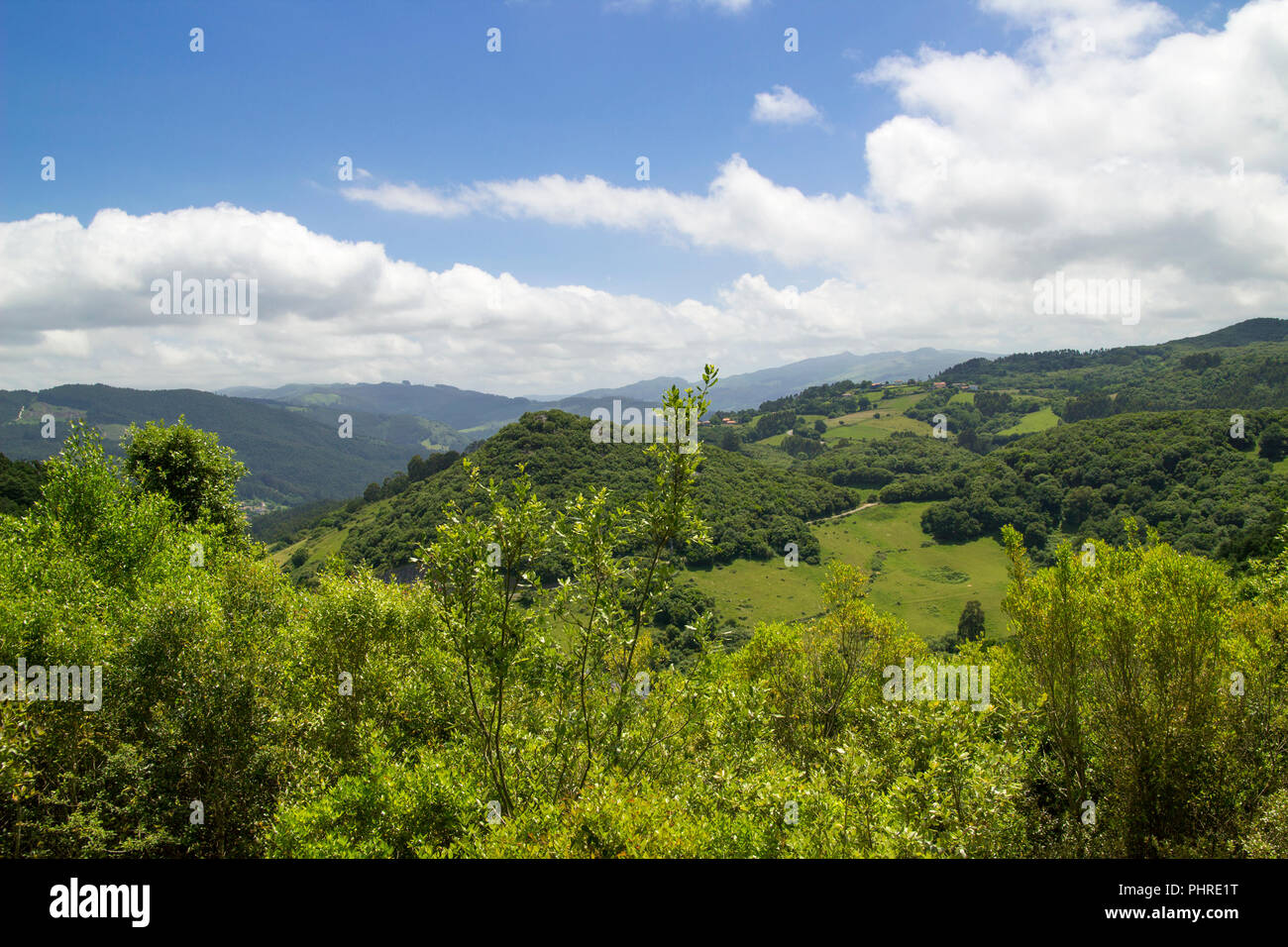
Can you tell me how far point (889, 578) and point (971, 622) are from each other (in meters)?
31.5

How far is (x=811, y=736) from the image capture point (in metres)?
22.8

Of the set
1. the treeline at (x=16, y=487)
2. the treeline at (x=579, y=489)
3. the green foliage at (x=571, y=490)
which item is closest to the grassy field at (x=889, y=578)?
the treeline at (x=579, y=489)

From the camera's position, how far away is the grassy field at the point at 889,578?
111m

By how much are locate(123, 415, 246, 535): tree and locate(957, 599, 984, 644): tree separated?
100422 millimetres

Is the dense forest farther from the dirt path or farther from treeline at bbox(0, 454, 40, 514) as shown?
the dirt path

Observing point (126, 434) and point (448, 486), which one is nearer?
point (126, 434)

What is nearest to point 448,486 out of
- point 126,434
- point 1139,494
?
point 126,434

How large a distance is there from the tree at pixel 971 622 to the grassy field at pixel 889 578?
210 centimetres

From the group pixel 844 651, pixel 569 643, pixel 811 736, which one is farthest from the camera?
pixel 844 651

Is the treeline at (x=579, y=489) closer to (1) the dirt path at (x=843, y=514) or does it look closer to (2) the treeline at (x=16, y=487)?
(1) the dirt path at (x=843, y=514)

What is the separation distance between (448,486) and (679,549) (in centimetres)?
11669

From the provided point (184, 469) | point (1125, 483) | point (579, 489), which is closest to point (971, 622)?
point (579, 489)
